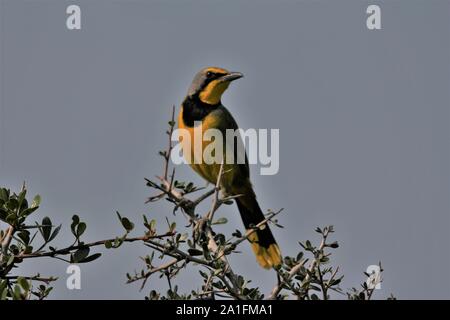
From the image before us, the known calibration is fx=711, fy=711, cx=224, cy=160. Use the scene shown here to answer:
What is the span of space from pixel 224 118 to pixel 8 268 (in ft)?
12.1

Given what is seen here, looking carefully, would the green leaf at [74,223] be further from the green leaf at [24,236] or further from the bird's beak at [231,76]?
the bird's beak at [231,76]

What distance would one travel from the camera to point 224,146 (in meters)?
5.89

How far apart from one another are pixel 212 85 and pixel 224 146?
2.11 feet

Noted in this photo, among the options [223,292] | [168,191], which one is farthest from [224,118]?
[223,292]

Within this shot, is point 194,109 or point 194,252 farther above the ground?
point 194,109

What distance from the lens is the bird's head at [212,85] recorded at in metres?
6.20

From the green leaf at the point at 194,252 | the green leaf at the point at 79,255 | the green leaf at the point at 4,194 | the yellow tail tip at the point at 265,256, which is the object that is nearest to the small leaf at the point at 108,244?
the green leaf at the point at 79,255

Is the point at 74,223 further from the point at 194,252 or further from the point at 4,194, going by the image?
the point at 194,252

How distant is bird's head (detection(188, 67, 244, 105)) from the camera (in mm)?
6203

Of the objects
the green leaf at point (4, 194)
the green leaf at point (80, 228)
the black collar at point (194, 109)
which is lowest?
the green leaf at point (80, 228)

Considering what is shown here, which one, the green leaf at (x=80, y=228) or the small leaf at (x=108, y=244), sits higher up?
the green leaf at (x=80, y=228)

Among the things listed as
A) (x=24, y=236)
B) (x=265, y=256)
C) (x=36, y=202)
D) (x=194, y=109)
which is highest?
(x=194, y=109)

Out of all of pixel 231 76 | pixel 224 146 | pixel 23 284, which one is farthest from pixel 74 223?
pixel 231 76
